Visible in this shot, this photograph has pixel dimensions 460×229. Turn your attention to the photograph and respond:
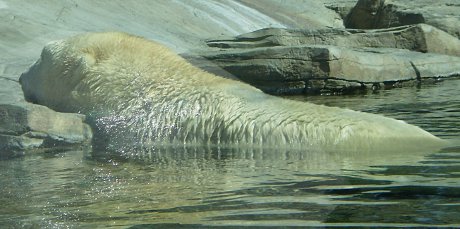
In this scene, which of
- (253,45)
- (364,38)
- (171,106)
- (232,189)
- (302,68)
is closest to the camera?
(232,189)

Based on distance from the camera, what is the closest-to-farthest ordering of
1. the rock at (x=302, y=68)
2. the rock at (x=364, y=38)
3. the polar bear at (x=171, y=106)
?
the polar bear at (x=171, y=106)
the rock at (x=302, y=68)
the rock at (x=364, y=38)

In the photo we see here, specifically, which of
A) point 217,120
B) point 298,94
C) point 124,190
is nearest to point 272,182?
point 124,190

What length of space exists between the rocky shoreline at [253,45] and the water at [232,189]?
3.76 ft

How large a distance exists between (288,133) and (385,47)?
20.3 ft

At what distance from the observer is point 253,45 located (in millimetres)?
10844

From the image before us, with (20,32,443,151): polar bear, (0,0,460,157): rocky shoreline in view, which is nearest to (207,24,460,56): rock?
(0,0,460,157): rocky shoreline

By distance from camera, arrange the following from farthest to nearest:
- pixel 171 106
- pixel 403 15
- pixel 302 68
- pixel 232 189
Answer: pixel 403 15
pixel 302 68
pixel 171 106
pixel 232 189

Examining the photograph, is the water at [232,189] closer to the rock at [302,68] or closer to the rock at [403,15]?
the rock at [302,68]

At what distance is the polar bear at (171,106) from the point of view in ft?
16.9

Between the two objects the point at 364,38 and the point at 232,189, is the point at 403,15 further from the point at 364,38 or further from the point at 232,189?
the point at 232,189

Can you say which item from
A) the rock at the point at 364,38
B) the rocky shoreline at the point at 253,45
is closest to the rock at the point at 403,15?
the rocky shoreline at the point at 253,45

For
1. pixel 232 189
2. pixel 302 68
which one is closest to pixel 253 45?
pixel 302 68

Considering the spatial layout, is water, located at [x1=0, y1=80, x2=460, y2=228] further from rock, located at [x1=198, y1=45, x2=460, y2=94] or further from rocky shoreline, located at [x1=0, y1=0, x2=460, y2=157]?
rock, located at [x1=198, y1=45, x2=460, y2=94]

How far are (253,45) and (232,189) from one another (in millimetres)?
7080
